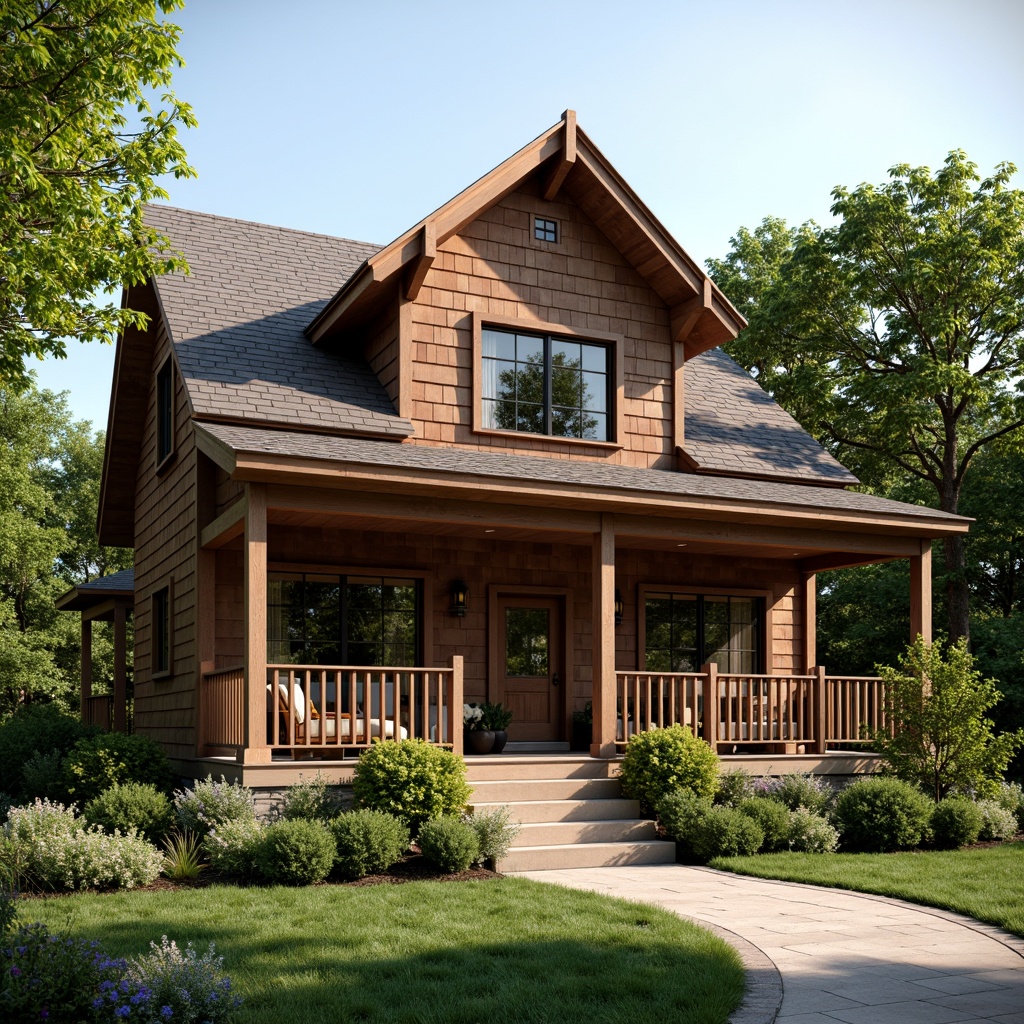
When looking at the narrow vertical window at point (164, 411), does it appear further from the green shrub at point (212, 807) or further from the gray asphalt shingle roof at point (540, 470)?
the green shrub at point (212, 807)

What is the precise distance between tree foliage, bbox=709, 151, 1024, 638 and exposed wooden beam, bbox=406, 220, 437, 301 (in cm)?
1070

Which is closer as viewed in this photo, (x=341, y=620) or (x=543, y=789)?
(x=543, y=789)

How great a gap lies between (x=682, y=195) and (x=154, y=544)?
→ 31.0 ft

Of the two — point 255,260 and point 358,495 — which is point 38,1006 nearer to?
point 358,495

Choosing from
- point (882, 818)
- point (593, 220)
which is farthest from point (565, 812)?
point (593, 220)

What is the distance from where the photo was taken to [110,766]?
36.9 ft

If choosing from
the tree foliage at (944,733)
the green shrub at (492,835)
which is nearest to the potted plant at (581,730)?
the tree foliage at (944,733)

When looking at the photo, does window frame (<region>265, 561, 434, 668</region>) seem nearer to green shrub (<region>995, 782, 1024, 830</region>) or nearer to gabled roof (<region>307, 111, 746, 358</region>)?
gabled roof (<region>307, 111, 746, 358</region>)

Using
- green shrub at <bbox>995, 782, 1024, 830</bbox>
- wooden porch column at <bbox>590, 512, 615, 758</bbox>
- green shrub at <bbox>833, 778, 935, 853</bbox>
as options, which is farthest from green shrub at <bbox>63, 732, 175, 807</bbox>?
green shrub at <bbox>995, 782, 1024, 830</bbox>

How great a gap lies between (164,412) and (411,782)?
25.6 ft

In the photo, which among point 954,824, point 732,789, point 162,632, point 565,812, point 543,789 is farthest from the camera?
point 162,632

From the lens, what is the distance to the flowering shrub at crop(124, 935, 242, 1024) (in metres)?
4.64

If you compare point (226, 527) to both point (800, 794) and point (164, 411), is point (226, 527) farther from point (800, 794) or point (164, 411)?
point (800, 794)

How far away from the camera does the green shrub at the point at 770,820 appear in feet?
35.2
